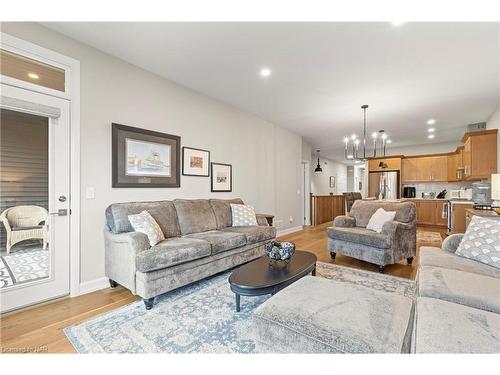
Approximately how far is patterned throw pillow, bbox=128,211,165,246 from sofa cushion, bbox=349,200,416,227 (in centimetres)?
311

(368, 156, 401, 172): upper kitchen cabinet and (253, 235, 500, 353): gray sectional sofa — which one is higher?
(368, 156, 401, 172): upper kitchen cabinet

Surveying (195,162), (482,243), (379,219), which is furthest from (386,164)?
(195,162)

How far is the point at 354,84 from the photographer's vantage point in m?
3.56

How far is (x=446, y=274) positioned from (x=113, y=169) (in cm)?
339

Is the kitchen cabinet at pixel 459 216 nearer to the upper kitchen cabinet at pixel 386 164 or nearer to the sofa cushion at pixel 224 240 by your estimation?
the upper kitchen cabinet at pixel 386 164

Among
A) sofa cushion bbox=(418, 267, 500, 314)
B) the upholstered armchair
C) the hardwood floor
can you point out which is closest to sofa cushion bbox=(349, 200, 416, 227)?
the upholstered armchair

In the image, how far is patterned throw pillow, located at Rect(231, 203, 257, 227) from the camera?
3900mm

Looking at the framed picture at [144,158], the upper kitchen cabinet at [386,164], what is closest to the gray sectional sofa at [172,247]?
the framed picture at [144,158]

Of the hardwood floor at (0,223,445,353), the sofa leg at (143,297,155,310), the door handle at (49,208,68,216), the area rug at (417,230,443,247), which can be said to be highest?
the door handle at (49,208,68,216)

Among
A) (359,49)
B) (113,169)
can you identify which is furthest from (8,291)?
(359,49)

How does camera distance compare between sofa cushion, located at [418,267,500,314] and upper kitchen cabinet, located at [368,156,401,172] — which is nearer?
sofa cushion, located at [418,267,500,314]

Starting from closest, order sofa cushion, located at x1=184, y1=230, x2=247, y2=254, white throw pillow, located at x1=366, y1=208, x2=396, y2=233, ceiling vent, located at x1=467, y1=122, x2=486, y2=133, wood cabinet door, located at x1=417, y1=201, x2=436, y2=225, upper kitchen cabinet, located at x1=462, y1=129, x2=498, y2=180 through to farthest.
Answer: sofa cushion, located at x1=184, y1=230, x2=247, y2=254, white throw pillow, located at x1=366, y1=208, x2=396, y2=233, upper kitchen cabinet, located at x1=462, y1=129, x2=498, y2=180, ceiling vent, located at x1=467, y1=122, x2=486, y2=133, wood cabinet door, located at x1=417, y1=201, x2=436, y2=225

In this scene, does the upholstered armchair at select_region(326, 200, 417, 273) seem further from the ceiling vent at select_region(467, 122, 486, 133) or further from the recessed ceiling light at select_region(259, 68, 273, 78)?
the ceiling vent at select_region(467, 122, 486, 133)
